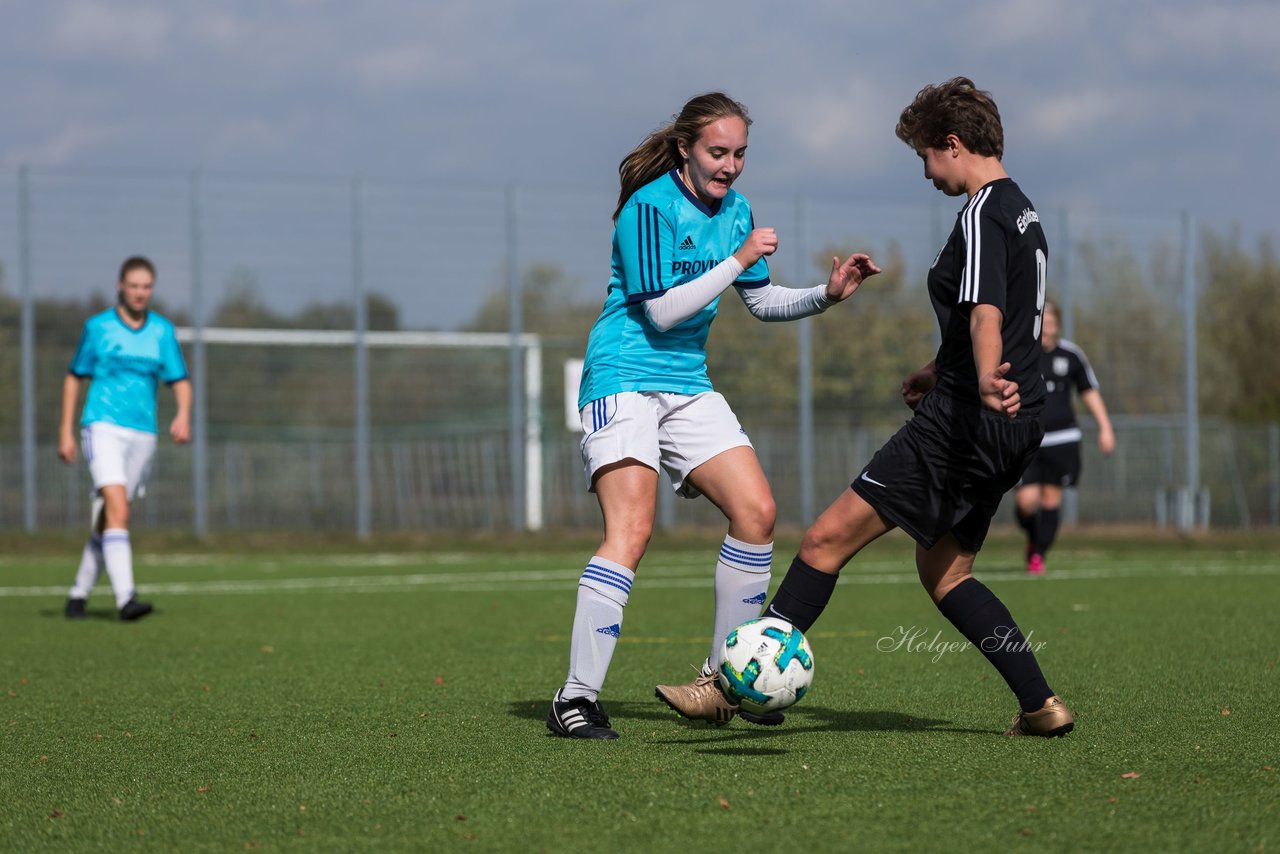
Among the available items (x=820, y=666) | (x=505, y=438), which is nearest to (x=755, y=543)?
(x=820, y=666)

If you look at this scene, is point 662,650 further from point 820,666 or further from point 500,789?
point 500,789

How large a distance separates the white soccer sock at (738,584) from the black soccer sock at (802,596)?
271mm

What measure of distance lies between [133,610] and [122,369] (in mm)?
1552

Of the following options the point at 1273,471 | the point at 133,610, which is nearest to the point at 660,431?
the point at 133,610

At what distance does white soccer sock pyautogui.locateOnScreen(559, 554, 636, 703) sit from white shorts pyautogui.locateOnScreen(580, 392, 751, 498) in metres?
0.32

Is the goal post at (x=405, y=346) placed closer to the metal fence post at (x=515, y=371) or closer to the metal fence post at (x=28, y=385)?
the metal fence post at (x=515, y=371)

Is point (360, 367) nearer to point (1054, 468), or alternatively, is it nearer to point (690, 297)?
point (1054, 468)

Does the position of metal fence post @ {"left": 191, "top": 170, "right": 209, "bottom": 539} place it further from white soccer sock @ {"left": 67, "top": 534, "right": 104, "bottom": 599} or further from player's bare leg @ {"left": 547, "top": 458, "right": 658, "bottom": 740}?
player's bare leg @ {"left": 547, "top": 458, "right": 658, "bottom": 740}

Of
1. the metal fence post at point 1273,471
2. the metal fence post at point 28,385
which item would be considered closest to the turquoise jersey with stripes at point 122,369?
the metal fence post at point 28,385

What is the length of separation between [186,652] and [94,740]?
104 inches

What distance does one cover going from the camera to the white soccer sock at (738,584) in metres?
5.05

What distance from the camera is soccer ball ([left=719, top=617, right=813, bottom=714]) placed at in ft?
14.6

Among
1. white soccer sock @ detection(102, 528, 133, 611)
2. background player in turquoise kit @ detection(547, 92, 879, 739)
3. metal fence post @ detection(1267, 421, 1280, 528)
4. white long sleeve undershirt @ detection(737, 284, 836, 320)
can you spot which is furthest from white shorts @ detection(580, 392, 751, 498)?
metal fence post @ detection(1267, 421, 1280, 528)

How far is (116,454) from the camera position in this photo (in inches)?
369
